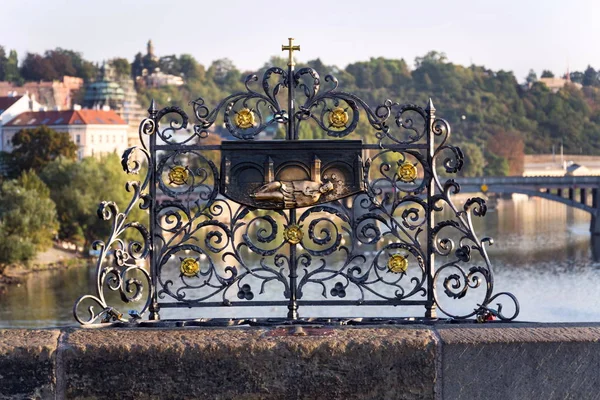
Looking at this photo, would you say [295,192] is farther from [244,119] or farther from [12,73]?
[12,73]

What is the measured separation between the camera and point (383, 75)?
129m

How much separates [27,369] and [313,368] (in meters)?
1.09

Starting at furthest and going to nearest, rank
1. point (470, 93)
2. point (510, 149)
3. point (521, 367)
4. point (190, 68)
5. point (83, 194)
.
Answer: point (190, 68) < point (470, 93) < point (510, 149) < point (83, 194) < point (521, 367)

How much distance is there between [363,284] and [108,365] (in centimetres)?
185

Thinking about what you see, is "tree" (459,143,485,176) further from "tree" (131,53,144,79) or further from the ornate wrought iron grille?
the ornate wrought iron grille

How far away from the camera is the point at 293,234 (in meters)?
7.23

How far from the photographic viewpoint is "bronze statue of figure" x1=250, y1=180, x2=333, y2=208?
7035 mm

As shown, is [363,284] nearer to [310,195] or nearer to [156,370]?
[310,195]

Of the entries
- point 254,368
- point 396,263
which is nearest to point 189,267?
point 396,263

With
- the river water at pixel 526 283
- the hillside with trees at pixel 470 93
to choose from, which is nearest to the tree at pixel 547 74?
the hillside with trees at pixel 470 93

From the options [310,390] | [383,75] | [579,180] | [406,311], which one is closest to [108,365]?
[310,390]

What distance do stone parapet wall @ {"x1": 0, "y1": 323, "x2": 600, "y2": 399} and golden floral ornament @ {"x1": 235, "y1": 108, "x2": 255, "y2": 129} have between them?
1.81m

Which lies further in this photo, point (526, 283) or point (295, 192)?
point (526, 283)

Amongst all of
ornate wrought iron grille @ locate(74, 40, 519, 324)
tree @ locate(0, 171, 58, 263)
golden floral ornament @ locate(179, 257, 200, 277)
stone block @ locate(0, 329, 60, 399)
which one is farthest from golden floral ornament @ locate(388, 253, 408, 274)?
tree @ locate(0, 171, 58, 263)
